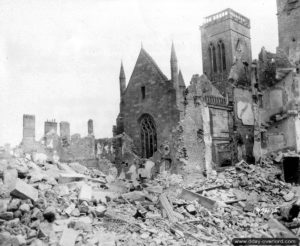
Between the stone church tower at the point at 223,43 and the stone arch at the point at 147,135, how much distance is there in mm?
15199

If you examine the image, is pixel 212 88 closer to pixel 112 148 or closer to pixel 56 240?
pixel 112 148

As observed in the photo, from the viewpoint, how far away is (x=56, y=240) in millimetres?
9789

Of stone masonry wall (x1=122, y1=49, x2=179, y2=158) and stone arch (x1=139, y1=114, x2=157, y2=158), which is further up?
stone masonry wall (x1=122, y1=49, x2=179, y2=158)

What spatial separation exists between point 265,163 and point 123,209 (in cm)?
1483

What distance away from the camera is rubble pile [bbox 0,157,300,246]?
33.5 feet

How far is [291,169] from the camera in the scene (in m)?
24.4

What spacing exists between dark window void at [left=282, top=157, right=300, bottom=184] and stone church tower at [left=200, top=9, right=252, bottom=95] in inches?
545

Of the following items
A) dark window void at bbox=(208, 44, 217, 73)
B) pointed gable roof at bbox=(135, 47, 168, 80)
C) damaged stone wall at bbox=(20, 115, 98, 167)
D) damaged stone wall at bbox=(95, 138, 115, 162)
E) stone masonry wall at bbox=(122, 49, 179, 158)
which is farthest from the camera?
dark window void at bbox=(208, 44, 217, 73)

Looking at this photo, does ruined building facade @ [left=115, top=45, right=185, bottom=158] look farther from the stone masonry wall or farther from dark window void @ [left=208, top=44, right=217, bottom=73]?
dark window void @ [left=208, top=44, right=217, bottom=73]

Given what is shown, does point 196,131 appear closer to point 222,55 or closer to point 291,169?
point 291,169

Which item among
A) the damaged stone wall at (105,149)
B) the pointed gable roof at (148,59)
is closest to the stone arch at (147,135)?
the damaged stone wall at (105,149)

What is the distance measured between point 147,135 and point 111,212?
11.8m

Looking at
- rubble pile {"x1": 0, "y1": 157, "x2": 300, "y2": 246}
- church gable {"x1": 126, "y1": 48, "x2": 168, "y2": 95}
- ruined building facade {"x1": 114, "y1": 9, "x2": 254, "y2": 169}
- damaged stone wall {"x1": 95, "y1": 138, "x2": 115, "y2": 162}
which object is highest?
church gable {"x1": 126, "y1": 48, "x2": 168, "y2": 95}

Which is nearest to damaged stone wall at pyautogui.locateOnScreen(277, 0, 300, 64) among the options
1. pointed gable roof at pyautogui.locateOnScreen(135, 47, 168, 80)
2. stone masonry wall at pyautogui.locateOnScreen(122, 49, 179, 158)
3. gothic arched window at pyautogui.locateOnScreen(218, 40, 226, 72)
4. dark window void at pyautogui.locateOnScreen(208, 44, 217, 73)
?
gothic arched window at pyautogui.locateOnScreen(218, 40, 226, 72)
